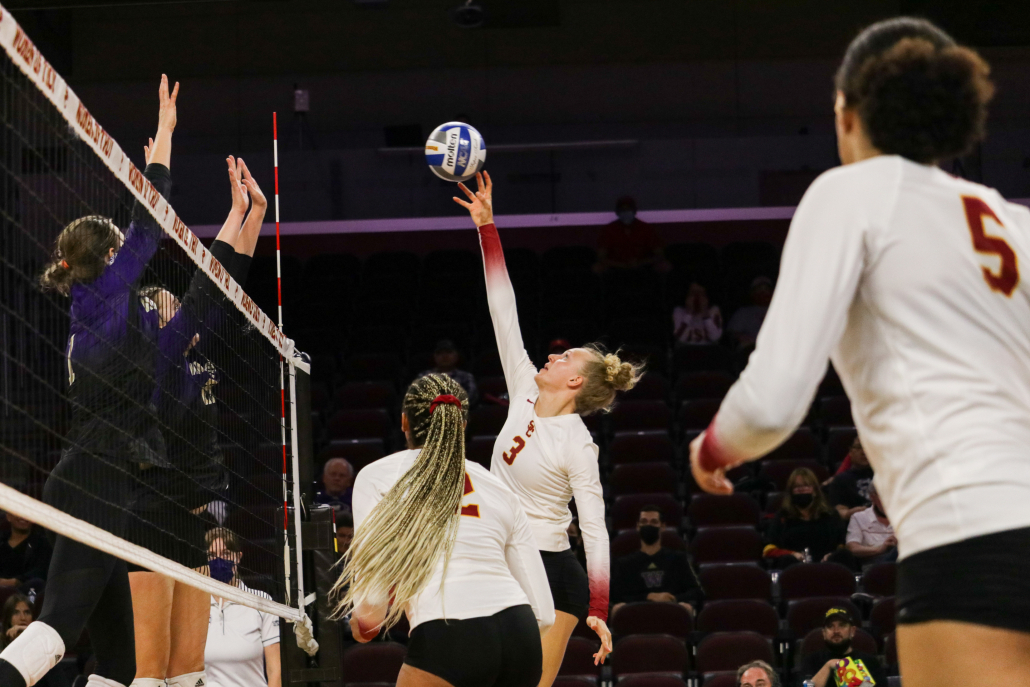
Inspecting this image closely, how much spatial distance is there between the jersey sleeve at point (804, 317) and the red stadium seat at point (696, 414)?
9.85 metres

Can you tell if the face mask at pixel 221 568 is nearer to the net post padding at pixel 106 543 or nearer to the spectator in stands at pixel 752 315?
the net post padding at pixel 106 543

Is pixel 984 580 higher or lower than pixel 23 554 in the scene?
higher

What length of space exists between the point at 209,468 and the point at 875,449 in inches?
114

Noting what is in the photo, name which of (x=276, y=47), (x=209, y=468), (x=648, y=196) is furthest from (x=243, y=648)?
(x=276, y=47)

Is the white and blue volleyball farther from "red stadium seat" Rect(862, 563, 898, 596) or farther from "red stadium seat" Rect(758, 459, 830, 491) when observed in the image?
"red stadium seat" Rect(758, 459, 830, 491)

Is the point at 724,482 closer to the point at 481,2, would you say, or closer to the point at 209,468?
the point at 209,468

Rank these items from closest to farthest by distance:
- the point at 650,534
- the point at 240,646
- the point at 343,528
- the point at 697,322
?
1. the point at 240,646
2. the point at 343,528
3. the point at 650,534
4. the point at 697,322

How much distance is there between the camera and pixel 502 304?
18.0 ft

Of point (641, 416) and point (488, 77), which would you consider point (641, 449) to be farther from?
point (488, 77)

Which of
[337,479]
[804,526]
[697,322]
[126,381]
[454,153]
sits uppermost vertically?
[454,153]

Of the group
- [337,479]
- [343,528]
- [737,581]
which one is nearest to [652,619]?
[737,581]

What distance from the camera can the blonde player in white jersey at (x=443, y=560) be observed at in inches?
152

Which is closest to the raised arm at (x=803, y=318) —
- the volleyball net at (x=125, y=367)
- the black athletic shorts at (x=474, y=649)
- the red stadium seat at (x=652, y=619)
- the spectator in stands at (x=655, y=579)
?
the volleyball net at (x=125, y=367)

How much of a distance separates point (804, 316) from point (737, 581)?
775 centimetres
